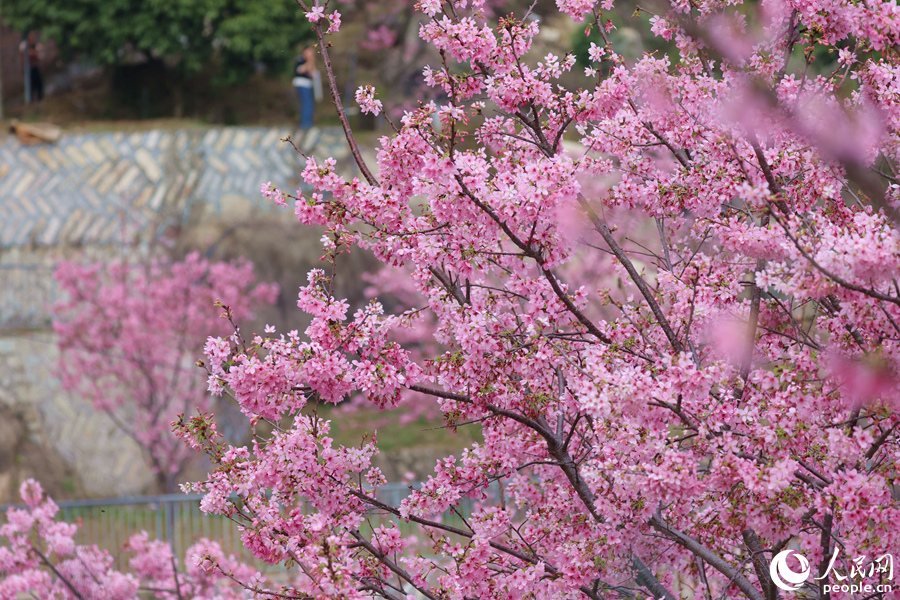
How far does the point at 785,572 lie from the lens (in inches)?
Result: 134

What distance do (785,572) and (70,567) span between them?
5.30 m

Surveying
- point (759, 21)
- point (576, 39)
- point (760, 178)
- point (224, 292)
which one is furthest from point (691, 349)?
point (576, 39)

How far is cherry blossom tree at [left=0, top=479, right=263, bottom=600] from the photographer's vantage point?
257 inches

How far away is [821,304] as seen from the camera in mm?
3490

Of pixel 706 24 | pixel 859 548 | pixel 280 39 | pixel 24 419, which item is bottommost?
pixel 859 548

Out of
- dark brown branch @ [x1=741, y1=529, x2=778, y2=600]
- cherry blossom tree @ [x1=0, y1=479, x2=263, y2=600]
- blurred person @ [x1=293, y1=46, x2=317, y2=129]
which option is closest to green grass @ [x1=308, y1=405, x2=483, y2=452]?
blurred person @ [x1=293, y1=46, x2=317, y2=129]

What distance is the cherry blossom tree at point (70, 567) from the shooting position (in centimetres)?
652

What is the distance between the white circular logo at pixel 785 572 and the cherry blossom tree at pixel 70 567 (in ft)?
12.8

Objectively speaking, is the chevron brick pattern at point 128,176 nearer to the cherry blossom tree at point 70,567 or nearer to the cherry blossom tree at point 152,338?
the cherry blossom tree at point 152,338

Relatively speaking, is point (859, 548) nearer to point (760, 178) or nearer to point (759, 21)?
point (760, 178)

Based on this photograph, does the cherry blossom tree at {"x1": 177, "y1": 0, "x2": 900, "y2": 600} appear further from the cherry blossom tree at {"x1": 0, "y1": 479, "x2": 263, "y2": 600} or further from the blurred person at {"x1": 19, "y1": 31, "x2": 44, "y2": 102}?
the blurred person at {"x1": 19, "y1": 31, "x2": 44, "y2": 102}

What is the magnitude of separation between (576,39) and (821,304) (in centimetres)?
1699

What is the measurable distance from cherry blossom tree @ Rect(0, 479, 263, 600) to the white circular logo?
12.8 ft

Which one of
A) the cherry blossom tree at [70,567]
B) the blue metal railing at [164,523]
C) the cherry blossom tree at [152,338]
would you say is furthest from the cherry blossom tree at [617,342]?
the cherry blossom tree at [152,338]
